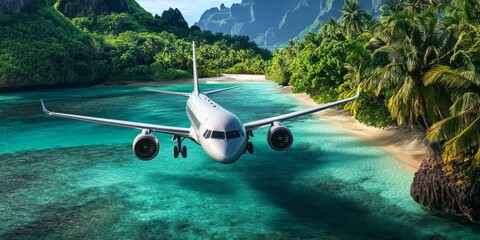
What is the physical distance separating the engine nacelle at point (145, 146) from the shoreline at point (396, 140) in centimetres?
2037

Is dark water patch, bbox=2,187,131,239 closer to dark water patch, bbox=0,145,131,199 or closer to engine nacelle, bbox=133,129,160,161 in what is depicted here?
engine nacelle, bbox=133,129,160,161

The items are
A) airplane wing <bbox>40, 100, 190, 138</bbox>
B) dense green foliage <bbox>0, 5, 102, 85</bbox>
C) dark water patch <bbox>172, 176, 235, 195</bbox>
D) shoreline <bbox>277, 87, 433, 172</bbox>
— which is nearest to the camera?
dark water patch <bbox>172, 176, 235, 195</bbox>

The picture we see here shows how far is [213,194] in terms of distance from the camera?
27859 millimetres

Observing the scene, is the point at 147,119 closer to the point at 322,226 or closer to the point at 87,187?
the point at 87,187

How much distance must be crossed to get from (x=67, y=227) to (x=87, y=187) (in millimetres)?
7679

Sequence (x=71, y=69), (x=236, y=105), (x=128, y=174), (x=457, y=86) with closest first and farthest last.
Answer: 1. (x=457, y=86)
2. (x=128, y=174)
3. (x=236, y=105)
4. (x=71, y=69)

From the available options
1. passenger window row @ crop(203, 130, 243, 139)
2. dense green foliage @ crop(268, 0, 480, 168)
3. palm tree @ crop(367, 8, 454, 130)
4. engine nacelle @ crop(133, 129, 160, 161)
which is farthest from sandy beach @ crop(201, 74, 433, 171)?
engine nacelle @ crop(133, 129, 160, 161)

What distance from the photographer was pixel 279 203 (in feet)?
84.7

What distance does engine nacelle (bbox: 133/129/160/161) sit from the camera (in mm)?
28078

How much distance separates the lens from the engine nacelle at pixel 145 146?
2808cm

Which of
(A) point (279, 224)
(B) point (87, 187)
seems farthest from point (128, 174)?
(A) point (279, 224)

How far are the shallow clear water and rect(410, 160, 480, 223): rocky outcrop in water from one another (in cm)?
70

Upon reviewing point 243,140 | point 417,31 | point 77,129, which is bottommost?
point 77,129

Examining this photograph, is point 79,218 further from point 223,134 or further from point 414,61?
point 414,61
